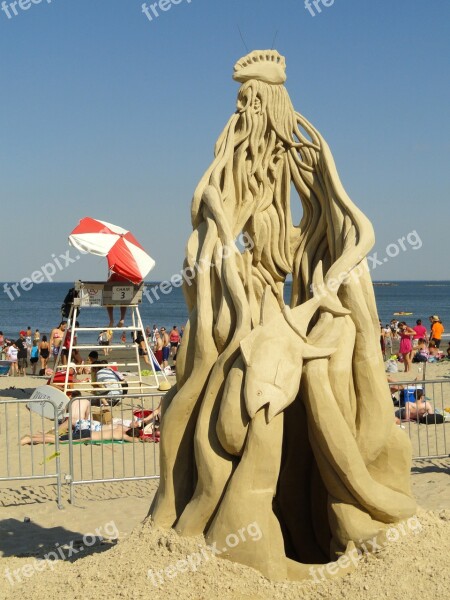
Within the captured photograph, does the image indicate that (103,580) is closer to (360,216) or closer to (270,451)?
(270,451)

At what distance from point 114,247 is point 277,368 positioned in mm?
11789

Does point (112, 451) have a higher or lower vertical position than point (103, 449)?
higher

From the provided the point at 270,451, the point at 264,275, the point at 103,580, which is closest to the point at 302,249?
the point at 264,275

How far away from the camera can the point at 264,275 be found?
606 cm

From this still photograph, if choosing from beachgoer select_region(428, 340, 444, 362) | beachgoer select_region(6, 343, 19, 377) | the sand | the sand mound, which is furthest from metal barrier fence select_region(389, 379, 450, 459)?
beachgoer select_region(6, 343, 19, 377)

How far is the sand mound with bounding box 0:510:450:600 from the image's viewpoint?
5.08 meters

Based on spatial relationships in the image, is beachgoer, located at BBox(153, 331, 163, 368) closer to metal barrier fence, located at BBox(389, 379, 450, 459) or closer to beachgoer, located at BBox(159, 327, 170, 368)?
beachgoer, located at BBox(159, 327, 170, 368)

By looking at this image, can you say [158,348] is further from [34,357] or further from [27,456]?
[27,456]

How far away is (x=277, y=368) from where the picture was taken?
17.4ft

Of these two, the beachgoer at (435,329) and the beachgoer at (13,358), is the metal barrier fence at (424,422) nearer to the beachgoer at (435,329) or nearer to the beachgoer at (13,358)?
the beachgoer at (435,329)

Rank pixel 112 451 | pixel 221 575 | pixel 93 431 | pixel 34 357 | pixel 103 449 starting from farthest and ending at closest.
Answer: pixel 34 357 → pixel 93 431 → pixel 103 449 → pixel 112 451 → pixel 221 575

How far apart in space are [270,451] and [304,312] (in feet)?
3.32

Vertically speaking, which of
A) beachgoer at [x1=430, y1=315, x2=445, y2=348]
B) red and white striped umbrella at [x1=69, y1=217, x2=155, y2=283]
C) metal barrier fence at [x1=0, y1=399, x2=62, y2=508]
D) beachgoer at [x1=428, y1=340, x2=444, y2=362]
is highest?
red and white striped umbrella at [x1=69, y1=217, x2=155, y2=283]

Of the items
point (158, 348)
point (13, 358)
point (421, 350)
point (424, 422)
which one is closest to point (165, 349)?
point (158, 348)
